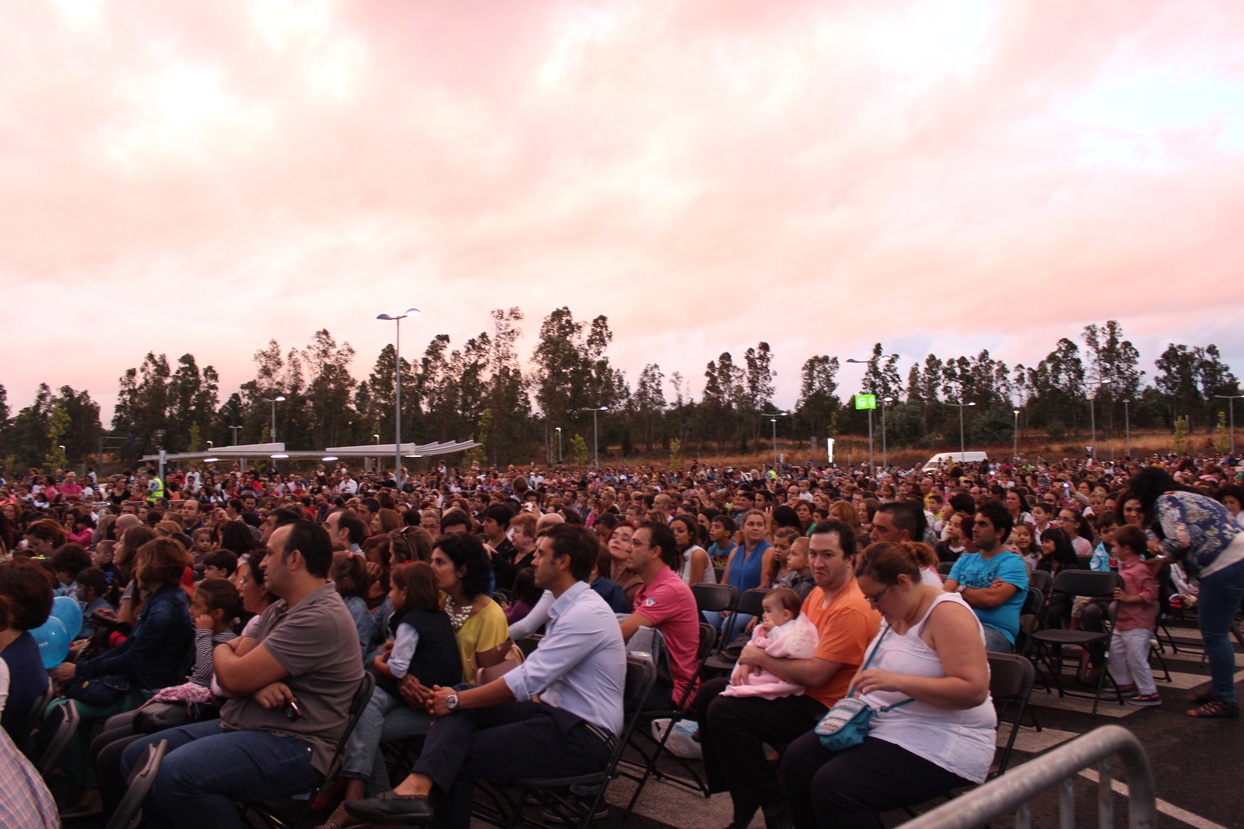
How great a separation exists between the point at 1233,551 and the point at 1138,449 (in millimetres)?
79625

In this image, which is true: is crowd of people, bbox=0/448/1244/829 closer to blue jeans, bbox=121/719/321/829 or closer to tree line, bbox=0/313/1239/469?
blue jeans, bbox=121/719/321/829

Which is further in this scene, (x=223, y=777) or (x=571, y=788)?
(x=571, y=788)

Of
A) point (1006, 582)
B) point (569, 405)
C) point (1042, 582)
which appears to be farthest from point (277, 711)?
point (569, 405)

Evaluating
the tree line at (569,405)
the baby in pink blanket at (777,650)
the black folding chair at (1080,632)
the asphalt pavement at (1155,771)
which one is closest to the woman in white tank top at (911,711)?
the asphalt pavement at (1155,771)

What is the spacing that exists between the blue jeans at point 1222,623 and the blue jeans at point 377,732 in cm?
520

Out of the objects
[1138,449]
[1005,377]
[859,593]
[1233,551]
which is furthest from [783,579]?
[1005,377]

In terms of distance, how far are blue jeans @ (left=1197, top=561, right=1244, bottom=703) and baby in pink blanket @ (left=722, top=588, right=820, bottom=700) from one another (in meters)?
3.48

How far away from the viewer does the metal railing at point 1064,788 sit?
155cm

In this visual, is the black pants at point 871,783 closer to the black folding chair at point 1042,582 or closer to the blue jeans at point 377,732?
the blue jeans at point 377,732

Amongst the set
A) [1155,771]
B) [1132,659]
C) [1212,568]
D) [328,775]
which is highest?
[1212,568]

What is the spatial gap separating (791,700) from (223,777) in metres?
2.45

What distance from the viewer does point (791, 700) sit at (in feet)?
12.9

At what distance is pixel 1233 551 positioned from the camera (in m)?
5.62

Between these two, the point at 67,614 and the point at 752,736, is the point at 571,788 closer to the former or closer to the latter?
the point at 752,736
